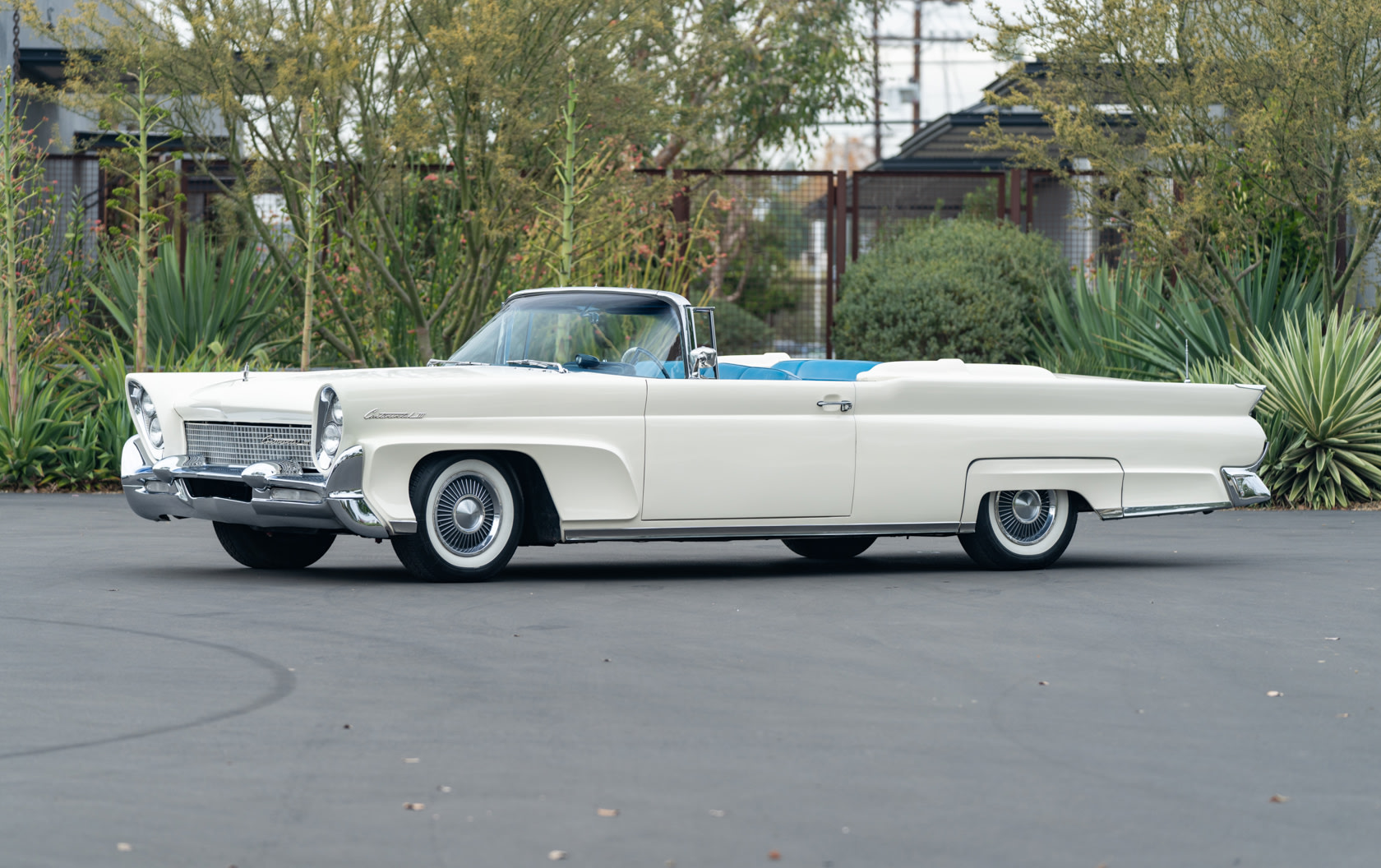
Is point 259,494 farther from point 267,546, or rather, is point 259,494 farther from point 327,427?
point 267,546

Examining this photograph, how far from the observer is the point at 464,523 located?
29.3 ft

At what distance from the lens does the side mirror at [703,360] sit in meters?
9.48

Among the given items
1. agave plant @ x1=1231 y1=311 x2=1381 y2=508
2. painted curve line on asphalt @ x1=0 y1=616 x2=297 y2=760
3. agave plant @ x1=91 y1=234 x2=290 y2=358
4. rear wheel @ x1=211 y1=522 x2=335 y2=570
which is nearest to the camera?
painted curve line on asphalt @ x1=0 y1=616 x2=297 y2=760

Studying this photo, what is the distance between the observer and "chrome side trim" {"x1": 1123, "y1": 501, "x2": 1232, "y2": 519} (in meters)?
10.4

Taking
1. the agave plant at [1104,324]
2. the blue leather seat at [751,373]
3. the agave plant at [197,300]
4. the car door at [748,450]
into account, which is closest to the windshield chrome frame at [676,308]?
the car door at [748,450]

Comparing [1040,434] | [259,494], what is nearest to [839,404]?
[1040,434]

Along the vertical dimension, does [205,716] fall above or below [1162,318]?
below

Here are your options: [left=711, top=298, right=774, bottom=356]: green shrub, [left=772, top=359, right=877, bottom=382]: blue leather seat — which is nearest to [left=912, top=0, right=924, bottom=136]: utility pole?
[left=711, top=298, right=774, bottom=356]: green shrub

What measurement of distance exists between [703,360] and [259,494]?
232cm

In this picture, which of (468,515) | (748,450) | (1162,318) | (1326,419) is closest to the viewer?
(468,515)

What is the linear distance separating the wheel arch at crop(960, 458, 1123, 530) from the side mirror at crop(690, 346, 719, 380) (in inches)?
58.5

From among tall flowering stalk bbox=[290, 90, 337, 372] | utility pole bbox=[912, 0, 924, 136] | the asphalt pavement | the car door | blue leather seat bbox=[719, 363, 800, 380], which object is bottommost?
the asphalt pavement

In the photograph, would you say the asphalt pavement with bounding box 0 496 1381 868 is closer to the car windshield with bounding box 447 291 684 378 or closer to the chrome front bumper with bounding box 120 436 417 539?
the chrome front bumper with bounding box 120 436 417 539

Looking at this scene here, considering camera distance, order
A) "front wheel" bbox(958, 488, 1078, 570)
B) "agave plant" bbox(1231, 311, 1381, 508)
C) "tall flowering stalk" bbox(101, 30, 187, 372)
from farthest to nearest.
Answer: "tall flowering stalk" bbox(101, 30, 187, 372), "agave plant" bbox(1231, 311, 1381, 508), "front wheel" bbox(958, 488, 1078, 570)
